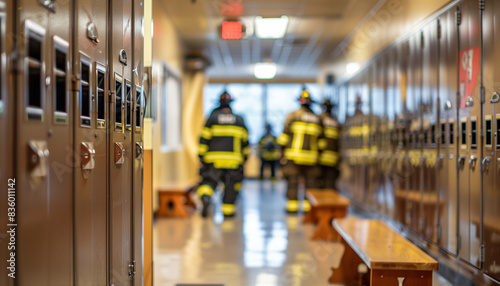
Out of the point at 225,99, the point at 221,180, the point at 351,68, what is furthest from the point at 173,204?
the point at 351,68

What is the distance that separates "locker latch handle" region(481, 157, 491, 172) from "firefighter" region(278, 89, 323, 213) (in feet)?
14.5

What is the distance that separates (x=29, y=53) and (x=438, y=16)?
3638 mm

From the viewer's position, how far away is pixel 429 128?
4738mm

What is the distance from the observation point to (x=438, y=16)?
4.50m

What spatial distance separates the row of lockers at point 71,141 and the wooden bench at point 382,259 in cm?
139

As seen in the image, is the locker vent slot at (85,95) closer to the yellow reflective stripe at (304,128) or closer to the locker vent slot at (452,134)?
the locker vent slot at (452,134)

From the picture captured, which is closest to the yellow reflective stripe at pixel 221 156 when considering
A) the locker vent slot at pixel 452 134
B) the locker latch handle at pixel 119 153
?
the locker vent slot at pixel 452 134

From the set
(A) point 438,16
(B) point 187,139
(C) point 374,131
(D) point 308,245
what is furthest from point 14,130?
(B) point 187,139

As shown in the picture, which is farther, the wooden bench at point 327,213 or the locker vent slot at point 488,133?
the wooden bench at point 327,213

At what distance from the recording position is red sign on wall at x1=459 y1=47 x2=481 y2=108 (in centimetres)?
367

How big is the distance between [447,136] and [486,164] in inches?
31.6

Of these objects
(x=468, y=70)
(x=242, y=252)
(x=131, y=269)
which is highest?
(x=468, y=70)

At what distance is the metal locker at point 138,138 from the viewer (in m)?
3.03

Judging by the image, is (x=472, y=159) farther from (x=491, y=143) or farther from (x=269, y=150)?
(x=269, y=150)
